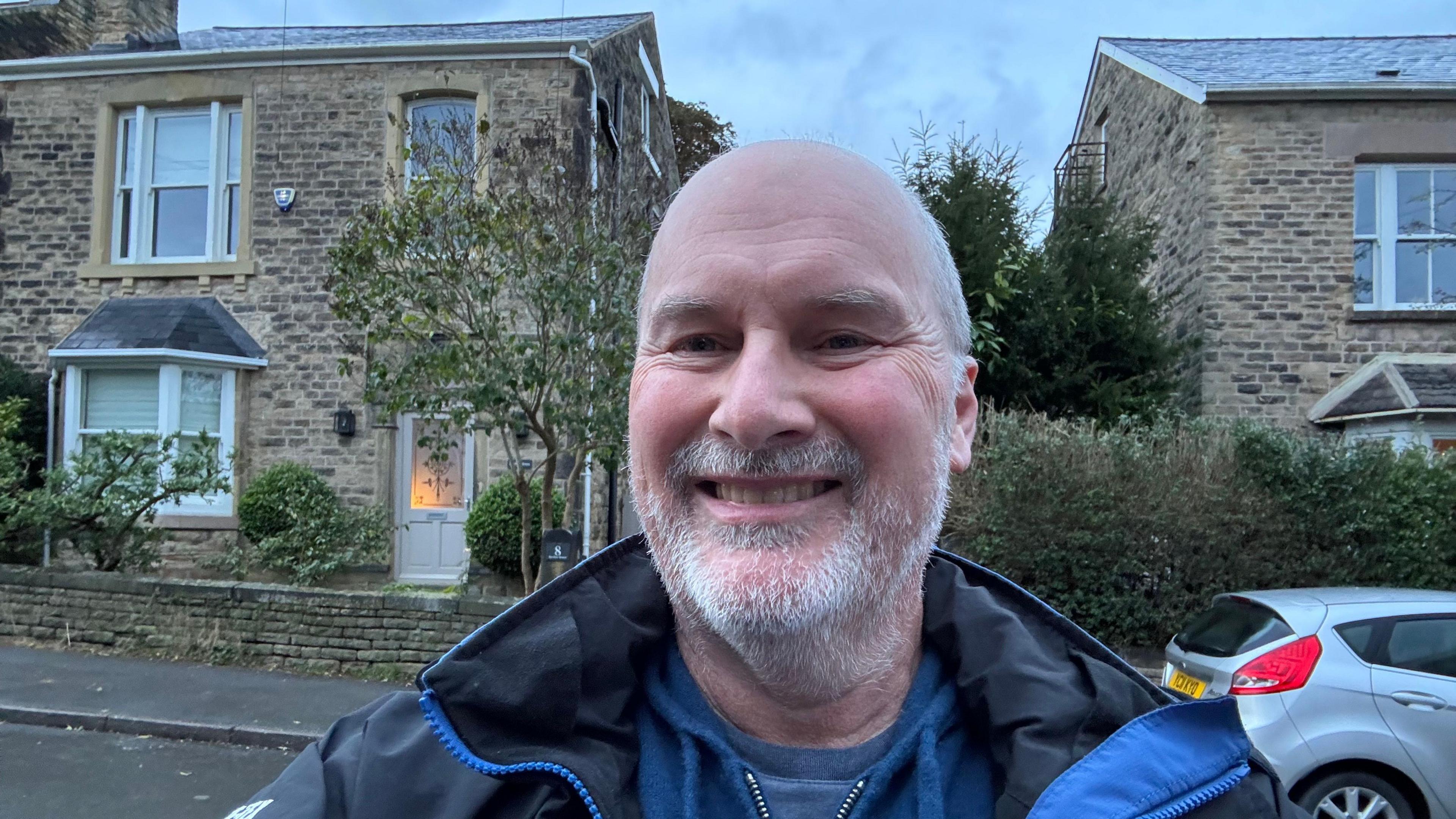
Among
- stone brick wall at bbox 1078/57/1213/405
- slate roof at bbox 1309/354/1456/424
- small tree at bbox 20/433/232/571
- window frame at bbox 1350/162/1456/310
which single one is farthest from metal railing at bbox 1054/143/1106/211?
small tree at bbox 20/433/232/571

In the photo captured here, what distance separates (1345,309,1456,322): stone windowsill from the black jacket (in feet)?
40.1

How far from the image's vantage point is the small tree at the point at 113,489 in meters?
9.45

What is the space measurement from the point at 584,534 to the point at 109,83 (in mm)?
8675

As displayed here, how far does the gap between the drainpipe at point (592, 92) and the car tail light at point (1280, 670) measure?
Answer: 27.4ft

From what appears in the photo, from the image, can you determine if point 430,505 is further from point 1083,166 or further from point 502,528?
point 1083,166

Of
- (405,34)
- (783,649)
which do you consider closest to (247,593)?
(405,34)

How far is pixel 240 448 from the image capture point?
12.3 meters

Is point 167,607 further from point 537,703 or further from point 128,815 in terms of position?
point 537,703

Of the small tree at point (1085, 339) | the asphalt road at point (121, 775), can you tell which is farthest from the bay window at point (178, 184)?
the small tree at point (1085, 339)

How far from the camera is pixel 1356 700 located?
16.1 ft

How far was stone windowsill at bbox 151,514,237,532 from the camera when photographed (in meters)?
12.0

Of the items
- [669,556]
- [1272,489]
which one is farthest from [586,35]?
[669,556]

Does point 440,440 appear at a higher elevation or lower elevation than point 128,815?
higher

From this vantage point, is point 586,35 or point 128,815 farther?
point 586,35
